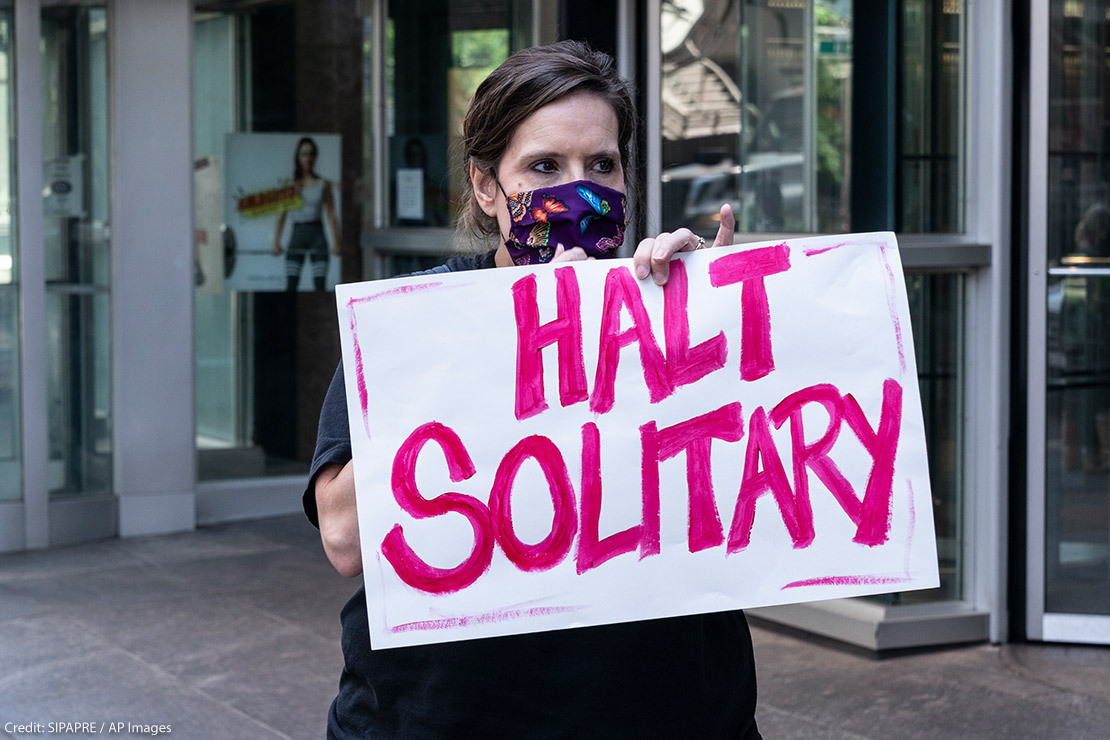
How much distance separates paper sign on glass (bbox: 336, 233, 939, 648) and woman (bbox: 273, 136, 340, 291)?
Answer: 7268 millimetres

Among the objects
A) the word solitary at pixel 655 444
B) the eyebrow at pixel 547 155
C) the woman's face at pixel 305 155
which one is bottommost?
the word solitary at pixel 655 444

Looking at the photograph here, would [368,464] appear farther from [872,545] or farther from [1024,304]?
[1024,304]

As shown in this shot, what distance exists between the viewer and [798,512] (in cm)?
186

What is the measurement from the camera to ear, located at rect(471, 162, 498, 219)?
6.59 ft

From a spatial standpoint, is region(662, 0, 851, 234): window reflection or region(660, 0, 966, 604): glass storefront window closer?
region(660, 0, 966, 604): glass storefront window

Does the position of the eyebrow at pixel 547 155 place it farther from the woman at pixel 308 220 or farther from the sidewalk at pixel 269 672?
the woman at pixel 308 220

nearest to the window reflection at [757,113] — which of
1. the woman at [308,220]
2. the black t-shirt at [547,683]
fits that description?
the woman at [308,220]

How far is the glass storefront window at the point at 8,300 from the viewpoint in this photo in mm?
7729

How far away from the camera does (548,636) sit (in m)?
1.83

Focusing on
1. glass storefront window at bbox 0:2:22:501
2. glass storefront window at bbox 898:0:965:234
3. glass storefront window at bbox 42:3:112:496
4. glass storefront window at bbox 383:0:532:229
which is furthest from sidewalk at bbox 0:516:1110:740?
glass storefront window at bbox 383:0:532:229

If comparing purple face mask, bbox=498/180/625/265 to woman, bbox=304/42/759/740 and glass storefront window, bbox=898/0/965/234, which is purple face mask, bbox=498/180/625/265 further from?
glass storefront window, bbox=898/0/965/234

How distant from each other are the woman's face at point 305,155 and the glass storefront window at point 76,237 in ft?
4.15

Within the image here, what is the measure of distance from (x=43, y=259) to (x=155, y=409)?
110cm

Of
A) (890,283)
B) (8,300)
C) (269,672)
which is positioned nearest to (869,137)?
(269,672)
